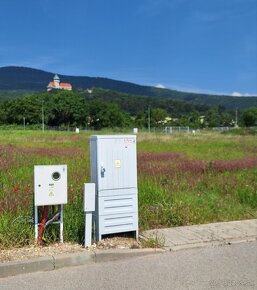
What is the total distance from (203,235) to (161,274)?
175cm

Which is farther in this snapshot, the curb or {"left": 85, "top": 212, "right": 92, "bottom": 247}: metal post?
{"left": 85, "top": 212, "right": 92, "bottom": 247}: metal post

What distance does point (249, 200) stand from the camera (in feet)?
30.3

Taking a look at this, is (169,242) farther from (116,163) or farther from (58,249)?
(58,249)

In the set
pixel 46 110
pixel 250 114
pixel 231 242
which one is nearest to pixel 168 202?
pixel 231 242

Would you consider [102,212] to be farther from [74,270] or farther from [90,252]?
[74,270]

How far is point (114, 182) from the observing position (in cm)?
604

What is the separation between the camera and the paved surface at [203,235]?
→ 20.1 feet

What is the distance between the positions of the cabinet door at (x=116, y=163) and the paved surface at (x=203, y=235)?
3.12 feet

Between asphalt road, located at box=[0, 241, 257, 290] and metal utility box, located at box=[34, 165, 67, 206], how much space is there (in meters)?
0.98

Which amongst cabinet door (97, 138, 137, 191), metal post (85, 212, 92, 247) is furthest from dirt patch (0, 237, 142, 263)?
cabinet door (97, 138, 137, 191)

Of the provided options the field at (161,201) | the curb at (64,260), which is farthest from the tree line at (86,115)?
the curb at (64,260)

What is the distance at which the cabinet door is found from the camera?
5.93 meters

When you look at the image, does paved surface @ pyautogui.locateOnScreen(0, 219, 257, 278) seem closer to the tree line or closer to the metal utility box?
the metal utility box

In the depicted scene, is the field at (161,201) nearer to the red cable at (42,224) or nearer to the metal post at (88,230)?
the red cable at (42,224)
